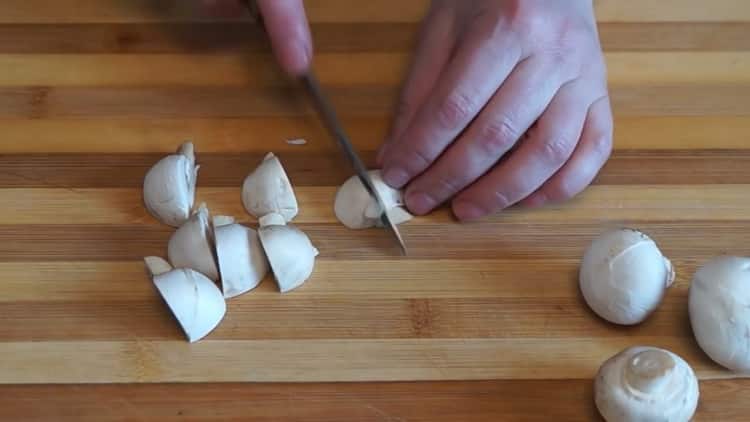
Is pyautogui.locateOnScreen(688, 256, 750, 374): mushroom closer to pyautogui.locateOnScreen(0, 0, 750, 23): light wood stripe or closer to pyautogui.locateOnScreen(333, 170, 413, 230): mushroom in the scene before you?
pyautogui.locateOnScreen(333, 170, 413, 230): mushroom

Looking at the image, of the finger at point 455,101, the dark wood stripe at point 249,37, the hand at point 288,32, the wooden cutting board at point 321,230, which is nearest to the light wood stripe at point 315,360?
the wooden cutting board at point 321,230

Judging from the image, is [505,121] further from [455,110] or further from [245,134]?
[245,134]

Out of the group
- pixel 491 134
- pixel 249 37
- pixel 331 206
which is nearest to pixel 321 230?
pixel 331 206

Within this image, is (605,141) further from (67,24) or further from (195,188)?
(67,24)

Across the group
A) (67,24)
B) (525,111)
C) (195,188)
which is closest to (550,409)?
(525,111)

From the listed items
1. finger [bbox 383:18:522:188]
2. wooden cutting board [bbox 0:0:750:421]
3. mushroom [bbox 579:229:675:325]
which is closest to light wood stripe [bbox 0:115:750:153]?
wooden cutting board [bbox 0:0:750:421]

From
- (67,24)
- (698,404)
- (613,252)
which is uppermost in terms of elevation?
(67,24)
